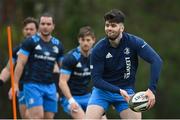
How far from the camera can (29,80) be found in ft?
43.3

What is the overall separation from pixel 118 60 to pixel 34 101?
125 inches

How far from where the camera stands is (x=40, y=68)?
42.9 ft

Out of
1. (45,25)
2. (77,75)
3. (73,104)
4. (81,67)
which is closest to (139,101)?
(73,104)

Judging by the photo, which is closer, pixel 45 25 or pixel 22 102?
pixel 45 25

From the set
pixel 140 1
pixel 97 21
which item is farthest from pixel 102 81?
pixel 140 1

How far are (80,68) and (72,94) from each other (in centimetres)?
55

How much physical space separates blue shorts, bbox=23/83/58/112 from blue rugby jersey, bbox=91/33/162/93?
2941 mm

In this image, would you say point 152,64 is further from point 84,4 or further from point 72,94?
point 84,4

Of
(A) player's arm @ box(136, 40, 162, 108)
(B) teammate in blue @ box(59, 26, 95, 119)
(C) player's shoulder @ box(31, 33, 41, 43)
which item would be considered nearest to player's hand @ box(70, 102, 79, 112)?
(B) teammate in blue @ box(59, 26, 95, 119)

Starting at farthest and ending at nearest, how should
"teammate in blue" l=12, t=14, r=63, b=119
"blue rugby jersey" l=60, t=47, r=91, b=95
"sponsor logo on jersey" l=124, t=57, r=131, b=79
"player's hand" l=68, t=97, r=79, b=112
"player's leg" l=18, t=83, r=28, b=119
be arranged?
"player's leg" l=18, t=83, r=28, b=119 < "teammate in blue" l=12, t=14, r=63, b=119 < "blue rugby jersey" l=60, t=47, r=91, b=95 < "player's hand" l=68, t=97, r=79, b=112 < "sponsor logo on jersey" l=124, t=57, r=131, b=79

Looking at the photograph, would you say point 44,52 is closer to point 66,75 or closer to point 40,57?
point 40,57

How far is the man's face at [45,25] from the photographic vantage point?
12750mm

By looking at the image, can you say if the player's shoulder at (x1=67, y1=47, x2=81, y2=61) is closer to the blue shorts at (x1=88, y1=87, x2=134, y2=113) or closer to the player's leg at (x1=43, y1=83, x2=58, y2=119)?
the player's leg at (x1=43, y1=83, x2=58, y2=119)

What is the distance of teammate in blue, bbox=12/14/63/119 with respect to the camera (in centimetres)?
1287
